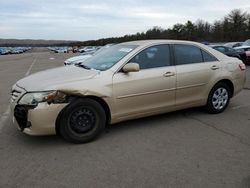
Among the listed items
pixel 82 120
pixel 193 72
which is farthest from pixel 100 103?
pixel 193 72

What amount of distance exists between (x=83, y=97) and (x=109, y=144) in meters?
0.81

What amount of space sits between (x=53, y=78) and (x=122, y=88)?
3.58 ft

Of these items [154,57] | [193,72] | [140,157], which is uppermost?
[154,57]

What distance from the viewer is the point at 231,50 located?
1842 centimetres

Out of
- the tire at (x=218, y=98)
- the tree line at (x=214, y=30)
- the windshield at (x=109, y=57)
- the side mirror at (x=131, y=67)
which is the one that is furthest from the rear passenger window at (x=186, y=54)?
A: the tree line at (x=214, y=30)

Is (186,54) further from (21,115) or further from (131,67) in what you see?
(21,115)

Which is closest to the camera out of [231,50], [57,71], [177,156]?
[177,156]

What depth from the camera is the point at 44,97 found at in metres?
4.41

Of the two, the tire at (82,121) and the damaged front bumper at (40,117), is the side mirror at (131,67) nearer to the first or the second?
the tire at (82,121)

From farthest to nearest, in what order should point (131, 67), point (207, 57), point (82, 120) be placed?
point (207, 57) < point (131, 67) < point (82, 120)

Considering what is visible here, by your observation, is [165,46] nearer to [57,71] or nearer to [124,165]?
[57,71]

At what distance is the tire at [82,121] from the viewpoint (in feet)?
14.9

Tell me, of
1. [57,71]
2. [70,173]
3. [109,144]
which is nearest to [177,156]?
[109,144]

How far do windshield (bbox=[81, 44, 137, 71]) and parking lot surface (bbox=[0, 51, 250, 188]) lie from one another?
1.13m
